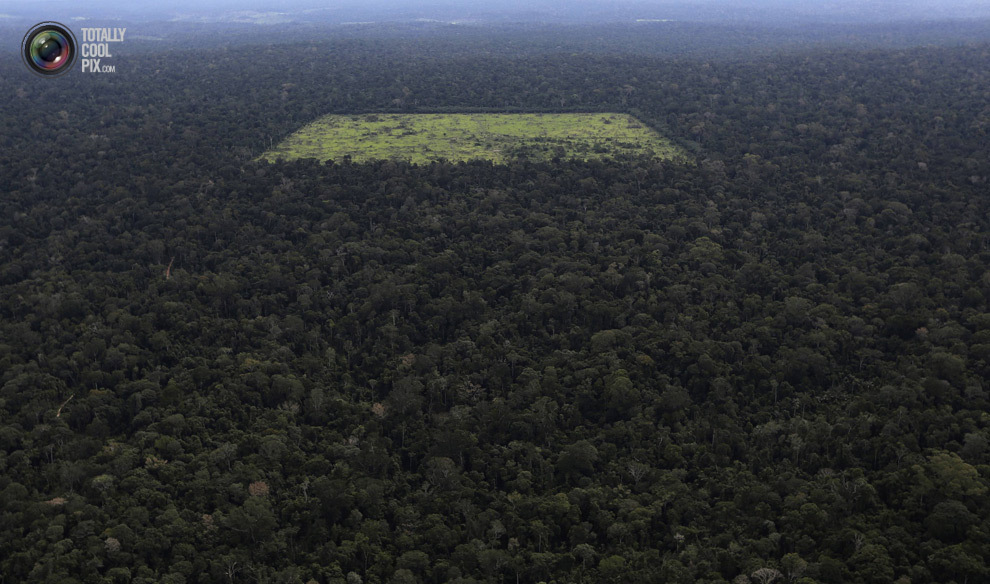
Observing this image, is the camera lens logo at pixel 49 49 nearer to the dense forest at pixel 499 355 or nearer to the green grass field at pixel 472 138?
the dense forest at pixel 499 355

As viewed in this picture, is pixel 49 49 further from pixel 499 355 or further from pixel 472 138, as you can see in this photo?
pixel 472 138

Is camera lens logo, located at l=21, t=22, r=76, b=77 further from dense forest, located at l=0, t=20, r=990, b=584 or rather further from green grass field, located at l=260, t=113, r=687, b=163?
green grass field, located at l=260, t=113, r=687, b=163

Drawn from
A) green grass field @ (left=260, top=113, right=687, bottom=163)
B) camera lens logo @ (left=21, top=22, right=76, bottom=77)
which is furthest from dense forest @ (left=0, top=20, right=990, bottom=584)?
camera lens logo @ (left=21, top=22, right=76, bottom=77)

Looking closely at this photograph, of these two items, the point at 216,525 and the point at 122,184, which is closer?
the point at 216,525

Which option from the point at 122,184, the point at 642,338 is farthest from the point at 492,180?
the point at 122,184

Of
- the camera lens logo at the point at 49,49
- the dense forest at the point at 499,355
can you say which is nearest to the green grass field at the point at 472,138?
the dense forest at the point at 499,355

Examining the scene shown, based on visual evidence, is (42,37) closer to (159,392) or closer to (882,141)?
(159,392)
